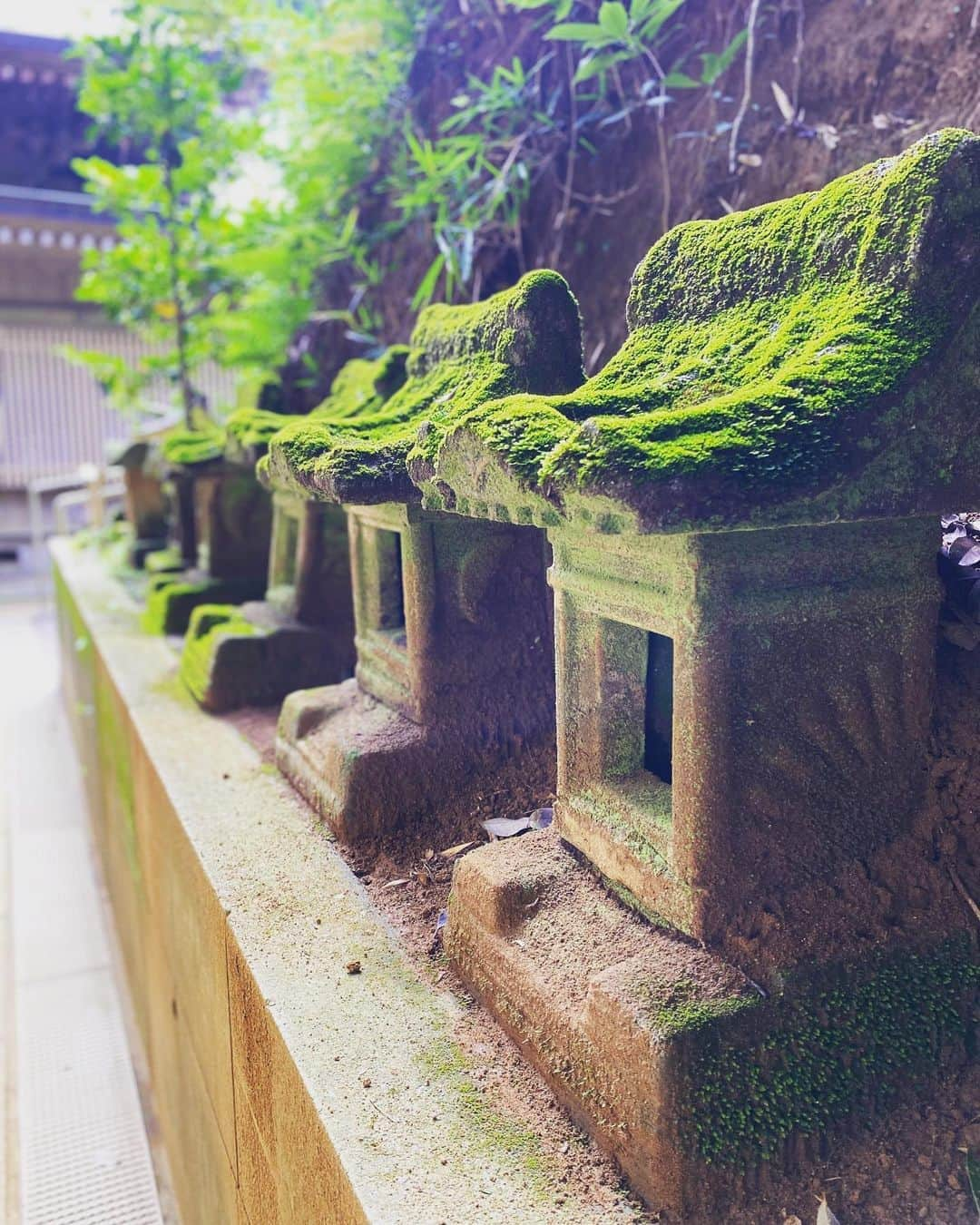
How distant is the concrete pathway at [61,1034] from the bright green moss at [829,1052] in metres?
2.94

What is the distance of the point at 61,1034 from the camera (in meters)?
4.60

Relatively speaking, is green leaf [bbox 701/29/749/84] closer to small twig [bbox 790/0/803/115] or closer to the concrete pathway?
small twig [bbox 790/0/803/115]

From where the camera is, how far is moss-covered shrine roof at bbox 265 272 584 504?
2.21 metres

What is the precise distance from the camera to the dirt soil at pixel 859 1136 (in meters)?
1.45

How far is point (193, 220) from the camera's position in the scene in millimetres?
6973

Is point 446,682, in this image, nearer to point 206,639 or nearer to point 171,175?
point 206,639

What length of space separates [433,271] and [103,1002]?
153 inches

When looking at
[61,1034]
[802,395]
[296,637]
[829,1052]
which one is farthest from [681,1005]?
[61,1034]

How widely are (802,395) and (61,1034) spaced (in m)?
4.67

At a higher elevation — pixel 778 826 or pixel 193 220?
pixel 193 220

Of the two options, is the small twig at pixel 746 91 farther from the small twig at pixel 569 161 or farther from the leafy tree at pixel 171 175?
the leafy tree at pixel 171 175

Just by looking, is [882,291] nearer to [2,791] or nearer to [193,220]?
[193,220]

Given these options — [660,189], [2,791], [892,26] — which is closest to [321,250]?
[660,189]

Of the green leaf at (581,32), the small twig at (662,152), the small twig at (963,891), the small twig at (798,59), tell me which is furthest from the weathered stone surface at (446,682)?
the small twig at (798,59)
